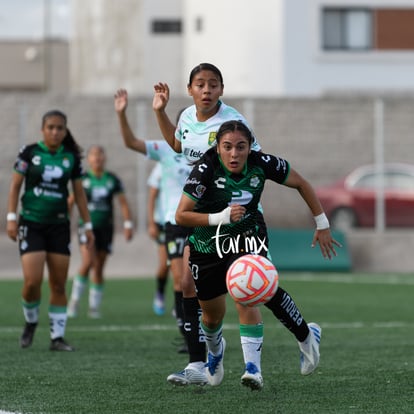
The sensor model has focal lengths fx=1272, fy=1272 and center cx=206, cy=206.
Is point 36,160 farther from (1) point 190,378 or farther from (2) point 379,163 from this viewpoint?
(2) point 379,163

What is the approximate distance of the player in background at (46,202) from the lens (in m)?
11.2

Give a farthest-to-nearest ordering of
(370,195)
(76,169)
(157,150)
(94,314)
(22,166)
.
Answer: (370,195), (94,314), (157,150), (76,169), (22,166)

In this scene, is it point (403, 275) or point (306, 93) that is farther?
point (306, 93)

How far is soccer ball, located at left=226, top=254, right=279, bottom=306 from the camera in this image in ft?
25.7

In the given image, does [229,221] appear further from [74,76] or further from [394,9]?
[74,76]

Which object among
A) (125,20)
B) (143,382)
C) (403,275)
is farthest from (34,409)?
(125,20)

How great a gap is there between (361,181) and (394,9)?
21.4 meters

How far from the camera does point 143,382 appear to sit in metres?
8.89

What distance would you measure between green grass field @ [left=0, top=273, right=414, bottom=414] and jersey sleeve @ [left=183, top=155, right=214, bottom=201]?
4.27 ft

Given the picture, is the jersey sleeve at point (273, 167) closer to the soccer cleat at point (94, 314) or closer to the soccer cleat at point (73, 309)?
the soccer cleat at point (94, 314)

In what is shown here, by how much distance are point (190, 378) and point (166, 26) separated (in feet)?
158

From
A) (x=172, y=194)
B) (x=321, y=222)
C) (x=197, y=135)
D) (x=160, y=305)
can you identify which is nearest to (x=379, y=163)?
(x=160, y=305)

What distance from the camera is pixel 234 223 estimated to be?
821 cm

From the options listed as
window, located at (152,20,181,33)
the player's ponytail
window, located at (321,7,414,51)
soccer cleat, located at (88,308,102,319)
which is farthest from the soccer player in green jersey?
window, located at (152,20,181,33)
